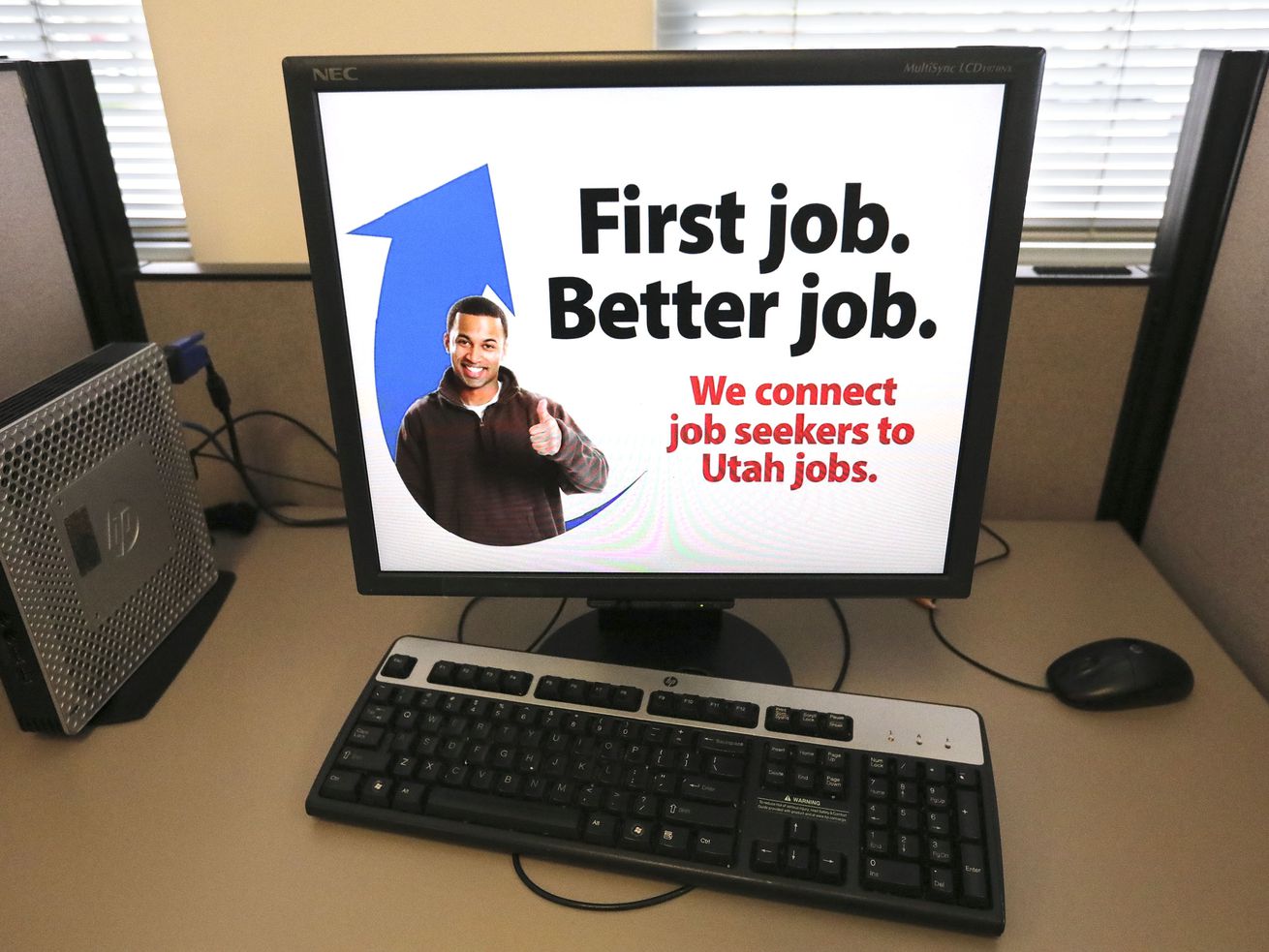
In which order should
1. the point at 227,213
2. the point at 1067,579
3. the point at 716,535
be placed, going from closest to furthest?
the point at 716,535 < the point at 1067,579 < the point at 227,213

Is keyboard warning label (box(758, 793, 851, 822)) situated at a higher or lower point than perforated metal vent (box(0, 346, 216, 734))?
lower

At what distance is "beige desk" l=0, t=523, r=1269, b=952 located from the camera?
1.68ft

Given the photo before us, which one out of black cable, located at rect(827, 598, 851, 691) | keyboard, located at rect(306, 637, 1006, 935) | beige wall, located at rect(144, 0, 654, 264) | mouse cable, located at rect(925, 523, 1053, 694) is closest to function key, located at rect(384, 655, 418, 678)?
keyboard, located at rect(306, 637, 1006, 935)

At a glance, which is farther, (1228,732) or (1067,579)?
(1067,579)

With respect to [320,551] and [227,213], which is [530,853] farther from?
[227,213]

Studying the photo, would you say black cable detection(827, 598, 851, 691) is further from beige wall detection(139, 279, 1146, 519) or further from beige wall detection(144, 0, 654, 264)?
beige wall detection(144, 0, 654, 264)

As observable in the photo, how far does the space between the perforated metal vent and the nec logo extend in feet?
0.98

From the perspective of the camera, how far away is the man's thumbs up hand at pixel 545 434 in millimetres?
622

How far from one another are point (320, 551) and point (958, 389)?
60 cm

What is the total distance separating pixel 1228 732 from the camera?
64 centimetres

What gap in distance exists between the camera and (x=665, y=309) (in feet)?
1.95

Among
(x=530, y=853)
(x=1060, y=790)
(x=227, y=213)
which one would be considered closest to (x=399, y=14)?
(x=227, y=213)

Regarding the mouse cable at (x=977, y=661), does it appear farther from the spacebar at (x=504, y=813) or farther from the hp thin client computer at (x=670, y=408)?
the spacebar at (x=504, y=813)

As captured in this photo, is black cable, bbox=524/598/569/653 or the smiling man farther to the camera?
black cable, bbox=524/598/569/653
